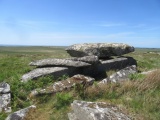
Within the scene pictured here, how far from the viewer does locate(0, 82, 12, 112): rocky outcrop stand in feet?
35.9

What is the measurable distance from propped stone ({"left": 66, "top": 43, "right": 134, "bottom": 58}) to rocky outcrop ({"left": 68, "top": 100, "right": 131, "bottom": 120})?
1200 cm

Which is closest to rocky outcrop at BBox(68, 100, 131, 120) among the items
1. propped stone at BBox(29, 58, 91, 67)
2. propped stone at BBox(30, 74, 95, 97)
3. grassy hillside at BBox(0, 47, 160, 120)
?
grassy hillside at BBox(0, 47, 160, 120)

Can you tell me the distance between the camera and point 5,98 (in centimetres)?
1181

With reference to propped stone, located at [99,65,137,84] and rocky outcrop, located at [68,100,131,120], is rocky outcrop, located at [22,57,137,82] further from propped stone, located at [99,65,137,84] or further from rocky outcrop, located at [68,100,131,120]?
rocky outcrop, located at [68,100,131,120]

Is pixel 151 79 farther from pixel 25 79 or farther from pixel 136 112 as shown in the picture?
pixel 25 79

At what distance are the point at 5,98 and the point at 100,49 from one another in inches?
424

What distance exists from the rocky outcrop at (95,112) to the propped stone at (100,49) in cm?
1200

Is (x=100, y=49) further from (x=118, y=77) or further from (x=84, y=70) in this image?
(x=118, y=77)

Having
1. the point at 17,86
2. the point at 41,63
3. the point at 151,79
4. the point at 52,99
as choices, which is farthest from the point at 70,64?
the point at 151,79

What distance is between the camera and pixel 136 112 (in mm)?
8516

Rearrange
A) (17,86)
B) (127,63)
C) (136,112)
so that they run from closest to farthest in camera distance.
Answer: (136,112) → (17,86) → (127,63)

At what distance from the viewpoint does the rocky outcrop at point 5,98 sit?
35.9ft

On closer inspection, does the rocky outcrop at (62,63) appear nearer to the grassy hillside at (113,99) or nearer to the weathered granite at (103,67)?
the weathered granite at (103,67)

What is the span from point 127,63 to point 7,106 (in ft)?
39.2
